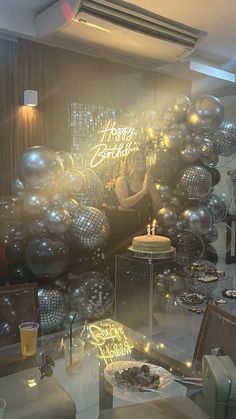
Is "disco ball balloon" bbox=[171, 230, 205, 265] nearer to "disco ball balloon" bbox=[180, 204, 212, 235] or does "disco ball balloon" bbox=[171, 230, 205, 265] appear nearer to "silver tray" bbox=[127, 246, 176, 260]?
"disco ball balloon" bbox=[180, 204, 212, 235]

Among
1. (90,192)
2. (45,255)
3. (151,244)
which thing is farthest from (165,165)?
(45,255)

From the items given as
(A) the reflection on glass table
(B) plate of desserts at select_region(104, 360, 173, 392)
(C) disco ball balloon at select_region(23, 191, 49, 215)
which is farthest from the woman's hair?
(B) plate of desserts at select_region(104, 360, 173, 392)

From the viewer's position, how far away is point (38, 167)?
3070 millimetres

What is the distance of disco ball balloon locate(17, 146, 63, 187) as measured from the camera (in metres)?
3.08

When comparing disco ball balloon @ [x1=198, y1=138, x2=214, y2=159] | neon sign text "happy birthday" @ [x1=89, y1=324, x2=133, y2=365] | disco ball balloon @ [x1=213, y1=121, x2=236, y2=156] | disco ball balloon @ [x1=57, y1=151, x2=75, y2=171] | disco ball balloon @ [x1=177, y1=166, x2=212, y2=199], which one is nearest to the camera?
neon sign text "happy birthday" @ [x1=89, y1=324, x2=133, y2=365]

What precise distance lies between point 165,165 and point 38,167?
1.63m

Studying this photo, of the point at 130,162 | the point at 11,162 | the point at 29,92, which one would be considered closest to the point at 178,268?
the point at 130,162

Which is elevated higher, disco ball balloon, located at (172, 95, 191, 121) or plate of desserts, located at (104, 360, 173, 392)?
disco ball balloon, located at (172, 95, 191, 121)

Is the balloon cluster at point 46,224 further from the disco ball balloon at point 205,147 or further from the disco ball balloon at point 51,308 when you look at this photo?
the disco ball balloon at point 205,147

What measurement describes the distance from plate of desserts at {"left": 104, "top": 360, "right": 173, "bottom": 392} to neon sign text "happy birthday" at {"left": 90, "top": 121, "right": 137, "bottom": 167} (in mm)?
3009

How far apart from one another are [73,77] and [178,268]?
2334 mm

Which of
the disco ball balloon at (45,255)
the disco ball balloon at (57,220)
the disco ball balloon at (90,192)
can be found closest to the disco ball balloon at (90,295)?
the disco ball balloon at (45,255)

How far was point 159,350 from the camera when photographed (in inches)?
72.2

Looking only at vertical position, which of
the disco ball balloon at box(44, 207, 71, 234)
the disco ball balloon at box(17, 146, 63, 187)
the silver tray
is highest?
the disco ball balloon at box(17, 146, 63, 187)
